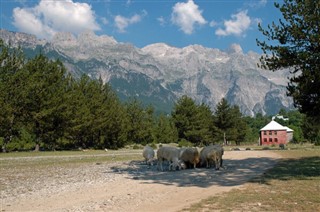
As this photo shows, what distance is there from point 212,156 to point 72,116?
41.2 metres

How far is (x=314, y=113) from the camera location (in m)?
23.8

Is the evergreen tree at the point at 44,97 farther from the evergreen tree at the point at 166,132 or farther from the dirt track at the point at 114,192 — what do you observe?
the dirt track at the point at 114,192

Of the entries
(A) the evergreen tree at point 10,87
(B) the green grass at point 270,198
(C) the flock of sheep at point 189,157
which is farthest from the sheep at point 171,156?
(A) the evergreen tree at point 10,87

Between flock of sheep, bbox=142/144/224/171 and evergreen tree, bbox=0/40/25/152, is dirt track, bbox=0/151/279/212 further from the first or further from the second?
evergreen tree, bbox=0/40/25/152

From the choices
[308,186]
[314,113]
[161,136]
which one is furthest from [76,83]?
[308,186]

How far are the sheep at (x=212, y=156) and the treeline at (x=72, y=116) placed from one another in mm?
33585

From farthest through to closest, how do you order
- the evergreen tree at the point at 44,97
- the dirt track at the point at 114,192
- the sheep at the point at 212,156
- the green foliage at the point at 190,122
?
the green foliage at the point at 190,122 → the evergreen tree at the point at 44,97 → the sheep at the point at 212,156 → the dirt track at the point at 114,192

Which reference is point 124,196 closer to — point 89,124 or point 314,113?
point 314,113

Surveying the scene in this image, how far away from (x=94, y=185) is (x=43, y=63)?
48.8m

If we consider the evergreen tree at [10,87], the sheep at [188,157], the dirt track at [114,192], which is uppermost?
the evergreen tree at [10,87]

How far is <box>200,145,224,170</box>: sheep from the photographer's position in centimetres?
2609

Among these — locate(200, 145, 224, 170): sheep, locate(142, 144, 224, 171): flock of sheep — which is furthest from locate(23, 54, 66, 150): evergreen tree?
locate(200, 145, 224, 170): sheep

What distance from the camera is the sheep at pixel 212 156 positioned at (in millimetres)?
26094

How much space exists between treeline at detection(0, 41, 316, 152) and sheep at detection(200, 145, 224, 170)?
3359cm
